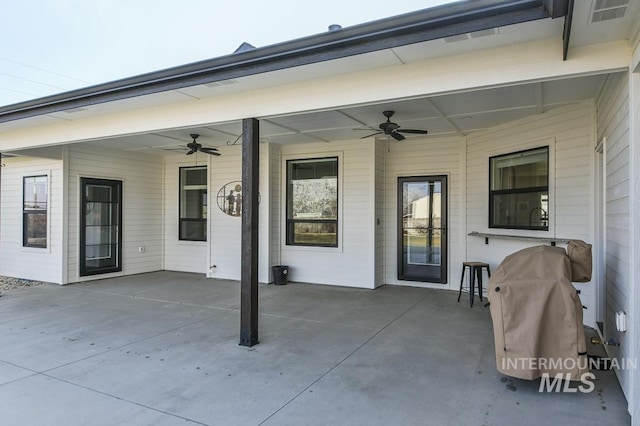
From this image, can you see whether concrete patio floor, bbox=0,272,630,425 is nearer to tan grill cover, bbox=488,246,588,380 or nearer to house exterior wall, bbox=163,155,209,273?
tan grill cover, bbox=488,246,588,380

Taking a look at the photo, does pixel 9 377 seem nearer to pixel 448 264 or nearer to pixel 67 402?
pixel 67 402

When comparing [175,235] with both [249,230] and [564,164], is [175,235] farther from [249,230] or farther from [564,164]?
[564,164]

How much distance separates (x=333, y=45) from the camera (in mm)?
3162

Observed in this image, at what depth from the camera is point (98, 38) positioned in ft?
63.0

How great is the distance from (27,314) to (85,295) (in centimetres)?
124

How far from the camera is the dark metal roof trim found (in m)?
2.55

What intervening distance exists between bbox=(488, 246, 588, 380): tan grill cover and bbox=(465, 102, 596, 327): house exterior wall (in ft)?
6.95

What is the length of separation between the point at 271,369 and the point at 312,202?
469 cm

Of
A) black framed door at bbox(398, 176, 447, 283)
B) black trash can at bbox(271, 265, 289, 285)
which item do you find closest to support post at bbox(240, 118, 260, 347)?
black trash can at bbox(271, 265, 289, 285)

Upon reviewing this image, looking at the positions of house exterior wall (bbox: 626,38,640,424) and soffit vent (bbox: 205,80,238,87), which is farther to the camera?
soffit vent (bbox: 205,80,238,87)

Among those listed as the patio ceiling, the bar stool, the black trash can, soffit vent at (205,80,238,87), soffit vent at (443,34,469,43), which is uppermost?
the patio ceiling

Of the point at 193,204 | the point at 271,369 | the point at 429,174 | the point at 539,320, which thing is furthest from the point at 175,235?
the point at 539,320

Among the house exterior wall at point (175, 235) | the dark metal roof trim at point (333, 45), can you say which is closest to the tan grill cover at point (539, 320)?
the dark metal roof trim at point (333, 45)

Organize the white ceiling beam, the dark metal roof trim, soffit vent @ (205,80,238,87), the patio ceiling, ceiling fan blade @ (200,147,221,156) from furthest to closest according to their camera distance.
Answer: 1. ceiling fan blade @ (200,147,221,156)
2. the patio ceiling
3. soffit vent @ (205,80,238,87)
4. the white ceiling beam
5. the dark metal roof trim
